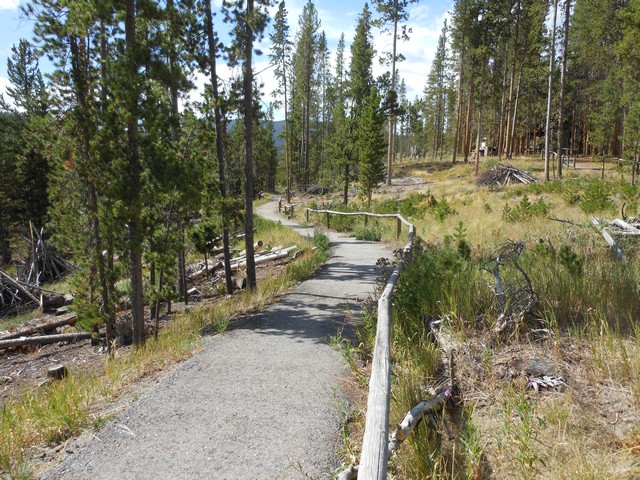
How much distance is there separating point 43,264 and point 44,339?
11.1 metres

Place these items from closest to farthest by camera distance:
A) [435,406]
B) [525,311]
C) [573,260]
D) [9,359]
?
[435,406] < [525,311] < [573,260] < [9,359]

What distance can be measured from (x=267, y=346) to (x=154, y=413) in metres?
2.00

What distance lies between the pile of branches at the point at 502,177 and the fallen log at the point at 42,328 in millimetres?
23425

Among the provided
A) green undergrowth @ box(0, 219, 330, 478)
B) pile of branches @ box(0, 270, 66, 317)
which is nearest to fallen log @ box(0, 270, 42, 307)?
pile of branches @ box(0, 270, 66, 317)

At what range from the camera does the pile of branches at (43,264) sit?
1731 cm

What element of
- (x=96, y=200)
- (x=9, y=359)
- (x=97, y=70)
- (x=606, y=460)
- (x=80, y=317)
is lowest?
(x=9, y=359)

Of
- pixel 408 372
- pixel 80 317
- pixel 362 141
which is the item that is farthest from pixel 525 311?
pixel 362 141

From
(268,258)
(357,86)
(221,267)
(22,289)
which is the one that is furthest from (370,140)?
(22,289)

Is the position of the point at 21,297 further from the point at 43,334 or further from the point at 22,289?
the point at 43,334

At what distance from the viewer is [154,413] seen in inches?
148

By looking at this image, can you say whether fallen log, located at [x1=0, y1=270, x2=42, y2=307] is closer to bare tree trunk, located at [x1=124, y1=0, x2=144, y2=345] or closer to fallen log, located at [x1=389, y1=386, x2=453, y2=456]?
bare tree trunk, located at [x1=124, y1=0, x2=144, y2=345]

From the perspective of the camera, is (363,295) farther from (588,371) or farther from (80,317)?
(80,317)

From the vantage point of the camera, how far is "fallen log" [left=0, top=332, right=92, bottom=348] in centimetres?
942

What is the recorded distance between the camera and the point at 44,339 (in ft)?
31.6
